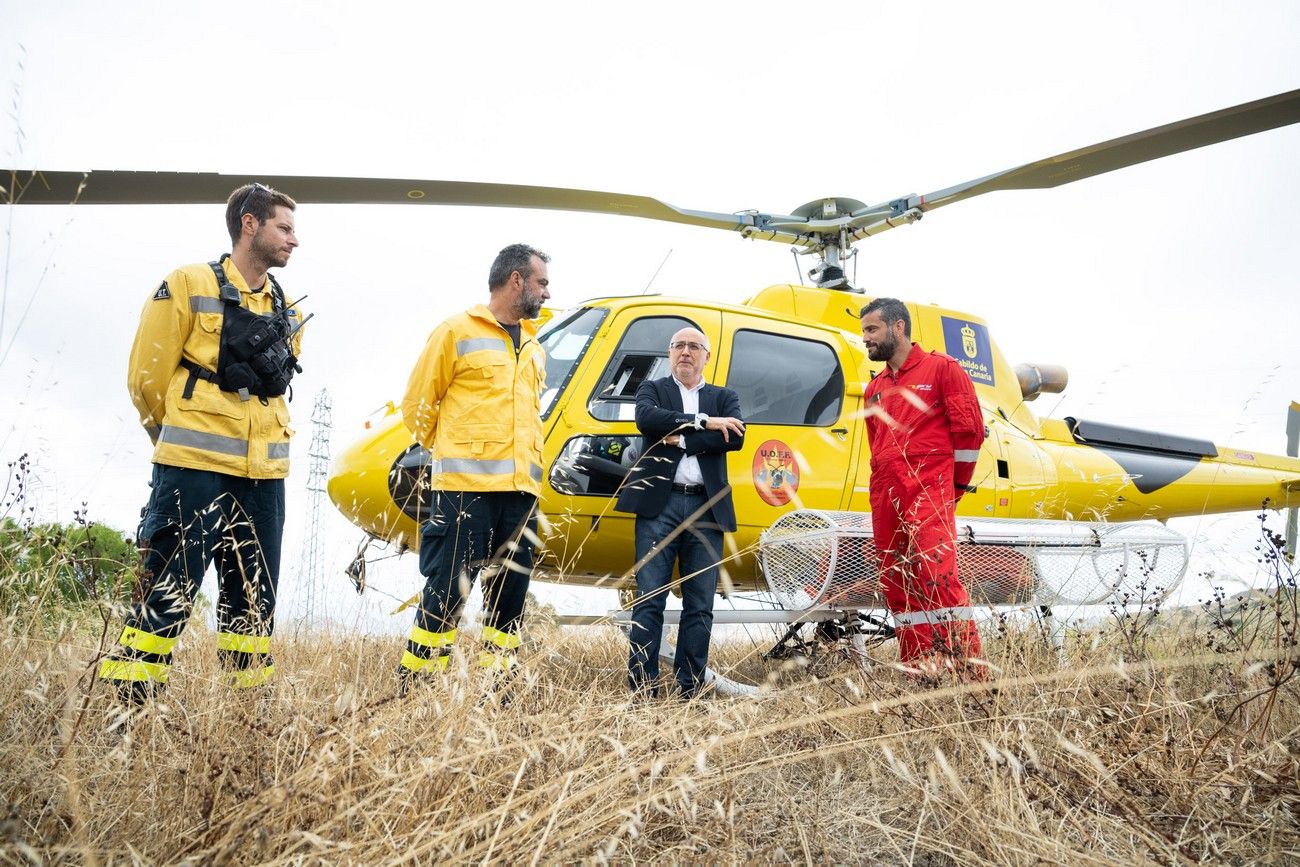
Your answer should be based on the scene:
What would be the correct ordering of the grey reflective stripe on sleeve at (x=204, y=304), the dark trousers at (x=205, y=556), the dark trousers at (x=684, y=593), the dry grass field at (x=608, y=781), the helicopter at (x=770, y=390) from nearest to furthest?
the dry grass field at (x=608, y=781) → the dark trousers at (x=205, y=556) → the grey reflective stripe on sleeve at (x=204, y=304) → the dark trousers at (x=684, y=593) → the helicopter at (x=770, y=390)

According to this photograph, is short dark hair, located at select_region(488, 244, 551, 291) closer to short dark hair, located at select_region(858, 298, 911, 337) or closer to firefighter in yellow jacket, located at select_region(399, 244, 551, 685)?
firefighter in yellow jacket, located at select_region(399, 244, 551, 685)

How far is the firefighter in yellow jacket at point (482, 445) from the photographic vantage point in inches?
132

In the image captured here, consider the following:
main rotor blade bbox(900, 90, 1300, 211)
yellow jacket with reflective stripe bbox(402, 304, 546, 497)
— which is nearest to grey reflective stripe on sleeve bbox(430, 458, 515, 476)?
yellow jacket with reflective stripe bbox(402, 304, 546, 497)

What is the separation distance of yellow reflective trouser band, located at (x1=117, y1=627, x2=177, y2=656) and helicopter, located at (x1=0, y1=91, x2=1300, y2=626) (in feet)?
3.02

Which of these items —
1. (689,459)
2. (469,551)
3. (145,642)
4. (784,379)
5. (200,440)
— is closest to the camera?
(145,642)

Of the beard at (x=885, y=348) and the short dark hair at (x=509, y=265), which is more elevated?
the short dark hair at (x=509, y=265)

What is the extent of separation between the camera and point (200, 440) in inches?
116

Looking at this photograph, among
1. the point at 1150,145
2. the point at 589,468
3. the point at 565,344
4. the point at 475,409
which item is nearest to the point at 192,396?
the point at 475,409

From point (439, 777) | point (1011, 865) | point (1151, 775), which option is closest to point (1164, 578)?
point (1151, 775)

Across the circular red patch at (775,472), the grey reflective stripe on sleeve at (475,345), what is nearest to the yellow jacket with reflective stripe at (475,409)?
the grey reflective stripe on sleeve at (475,345)

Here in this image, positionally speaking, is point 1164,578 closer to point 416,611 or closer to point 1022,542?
point 1022,542

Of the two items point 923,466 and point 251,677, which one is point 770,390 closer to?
point 923,466

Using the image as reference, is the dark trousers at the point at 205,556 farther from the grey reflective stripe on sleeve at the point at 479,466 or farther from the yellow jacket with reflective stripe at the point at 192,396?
the grey reflective stripe on sleeve at the point at 479,466

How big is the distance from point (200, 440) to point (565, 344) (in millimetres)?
2408
